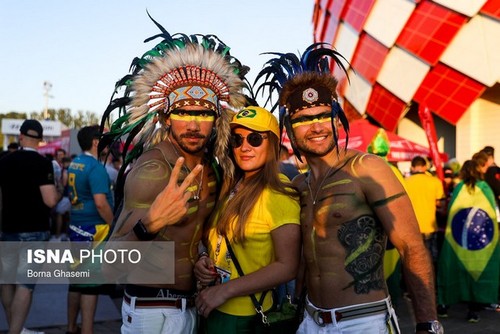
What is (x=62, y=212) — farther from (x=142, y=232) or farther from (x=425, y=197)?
(x=142, y=232)

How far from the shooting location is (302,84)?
118 inches

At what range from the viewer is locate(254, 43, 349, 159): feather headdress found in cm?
295

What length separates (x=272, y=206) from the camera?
9.30 feet

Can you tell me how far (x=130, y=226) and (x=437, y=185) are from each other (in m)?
6.13

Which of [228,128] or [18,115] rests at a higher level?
[228,128]

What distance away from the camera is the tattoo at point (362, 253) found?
266cm

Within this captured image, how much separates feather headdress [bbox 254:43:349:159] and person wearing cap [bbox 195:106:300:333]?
16 centimetres

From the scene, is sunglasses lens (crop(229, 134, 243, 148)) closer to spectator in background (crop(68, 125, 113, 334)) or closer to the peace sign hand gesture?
the peace sign hand gesture

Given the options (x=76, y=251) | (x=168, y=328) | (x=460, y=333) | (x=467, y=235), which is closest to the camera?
(x=168, y=328)

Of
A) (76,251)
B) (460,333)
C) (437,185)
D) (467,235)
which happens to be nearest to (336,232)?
(76,251)

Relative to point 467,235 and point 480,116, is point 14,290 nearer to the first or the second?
point 467,235

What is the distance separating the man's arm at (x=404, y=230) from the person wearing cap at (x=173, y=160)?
35.6 inches

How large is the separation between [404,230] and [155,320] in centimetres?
140

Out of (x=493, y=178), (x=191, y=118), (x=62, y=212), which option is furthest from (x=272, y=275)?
(x=62, y=212)
